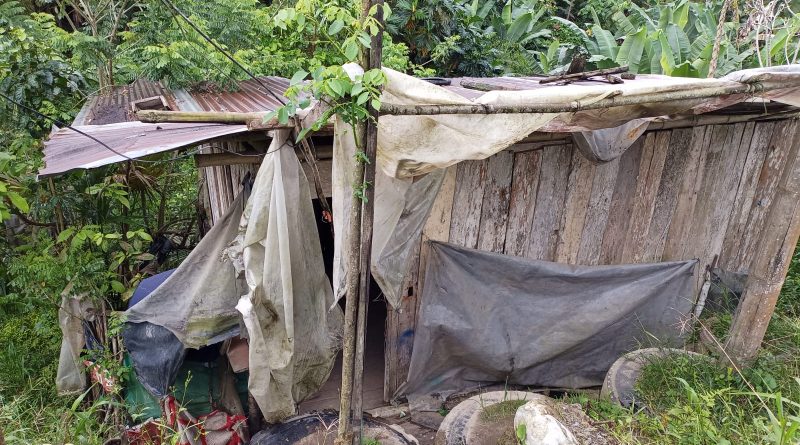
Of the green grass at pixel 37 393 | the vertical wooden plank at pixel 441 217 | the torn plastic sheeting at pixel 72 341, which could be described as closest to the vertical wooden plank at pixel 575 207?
the vertical wooden plank at pixel 441 217

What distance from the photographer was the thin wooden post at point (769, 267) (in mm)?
3531

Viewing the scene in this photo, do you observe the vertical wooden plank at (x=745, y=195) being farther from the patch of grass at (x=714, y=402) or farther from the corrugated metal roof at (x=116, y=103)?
the corrugated metal roof at (x=116, y=103)

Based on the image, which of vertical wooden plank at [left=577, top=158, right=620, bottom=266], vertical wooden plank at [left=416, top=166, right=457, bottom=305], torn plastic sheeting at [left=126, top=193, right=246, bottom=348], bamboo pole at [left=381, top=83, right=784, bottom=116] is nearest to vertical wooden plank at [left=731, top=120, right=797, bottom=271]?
vertical wooden plank at [left=577, top=158, right=620, bottom=266]

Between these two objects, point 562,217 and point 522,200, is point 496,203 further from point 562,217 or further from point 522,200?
point 562,217

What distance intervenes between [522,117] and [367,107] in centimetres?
82

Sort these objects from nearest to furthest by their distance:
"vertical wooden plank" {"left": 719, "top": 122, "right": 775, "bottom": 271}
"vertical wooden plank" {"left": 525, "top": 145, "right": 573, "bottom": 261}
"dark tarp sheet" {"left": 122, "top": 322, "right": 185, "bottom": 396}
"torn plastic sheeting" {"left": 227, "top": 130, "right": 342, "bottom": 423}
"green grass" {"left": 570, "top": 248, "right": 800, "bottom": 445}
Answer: "green grass" {"left": 570, "top": 248, "right": 800, "bottom": 445}
"torn plastic sheeting" {"left": 227, "top": 130, "right": 342, "bottom": 423}
"dark tarp sheet" {"left": 122, "top": 322, "right": 185, "bottom": 396}
"vertical wooden plank" {"left": 525, "top": 145, "right": 573, "bottom": 261}
"vertical wooden plank" {"left": 719, "top": 122, "right": 775, "bottom": 271}

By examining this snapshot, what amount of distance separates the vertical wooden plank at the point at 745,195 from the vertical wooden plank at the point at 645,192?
3.29ft

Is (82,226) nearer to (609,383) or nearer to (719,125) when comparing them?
(609,383)

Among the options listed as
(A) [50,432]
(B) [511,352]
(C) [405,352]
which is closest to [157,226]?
(A) [50,432]

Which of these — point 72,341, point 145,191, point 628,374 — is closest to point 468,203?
point 628,374

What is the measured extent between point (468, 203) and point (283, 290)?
5.53 feet

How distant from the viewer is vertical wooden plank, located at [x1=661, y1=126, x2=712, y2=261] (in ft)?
15.5

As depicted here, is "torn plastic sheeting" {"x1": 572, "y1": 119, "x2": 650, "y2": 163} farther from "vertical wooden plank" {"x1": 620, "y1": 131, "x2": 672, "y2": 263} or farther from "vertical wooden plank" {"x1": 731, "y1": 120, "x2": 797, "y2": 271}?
"vertical wooden plank" {"x1": 731, "y1": 120, "x2": 797, "y2": 271}

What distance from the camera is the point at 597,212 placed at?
4.61 metres
